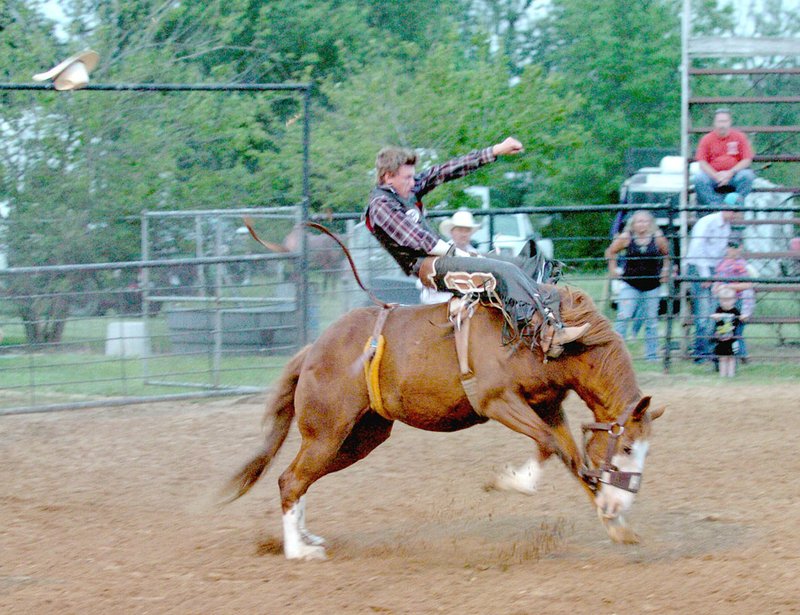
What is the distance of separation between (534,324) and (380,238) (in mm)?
954

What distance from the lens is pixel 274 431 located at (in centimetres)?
556

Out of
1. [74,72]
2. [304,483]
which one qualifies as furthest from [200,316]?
[304,483]

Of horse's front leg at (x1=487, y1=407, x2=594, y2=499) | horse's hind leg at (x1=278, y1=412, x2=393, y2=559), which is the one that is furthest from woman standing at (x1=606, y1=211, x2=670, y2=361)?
horse's hind leg at (x1=278, y1=412, x2=393, y2=559)

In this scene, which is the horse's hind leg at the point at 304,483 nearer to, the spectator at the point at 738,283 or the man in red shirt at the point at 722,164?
the spectator at the point at 738,283

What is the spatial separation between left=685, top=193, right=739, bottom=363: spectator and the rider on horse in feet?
17.4

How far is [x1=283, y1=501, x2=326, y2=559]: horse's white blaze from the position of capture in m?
5.08

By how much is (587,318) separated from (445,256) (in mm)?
783

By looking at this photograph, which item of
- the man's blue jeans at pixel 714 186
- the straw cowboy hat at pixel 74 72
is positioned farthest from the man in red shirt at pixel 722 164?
the straw cowboy hat at pixel 74 72

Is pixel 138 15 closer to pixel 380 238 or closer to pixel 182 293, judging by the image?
pixel 182 293

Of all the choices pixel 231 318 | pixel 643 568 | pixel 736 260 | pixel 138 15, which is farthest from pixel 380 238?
pixel 138 15

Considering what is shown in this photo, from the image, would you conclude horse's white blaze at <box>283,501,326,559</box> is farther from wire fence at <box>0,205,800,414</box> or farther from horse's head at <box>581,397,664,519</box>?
wire fence at <box>0,205,800,414</box>

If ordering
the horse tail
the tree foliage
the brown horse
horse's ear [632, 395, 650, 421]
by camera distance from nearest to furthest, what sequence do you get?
horse's ear [632, 395, 650, 421], the brown horse, the horse tail, the tree foliage

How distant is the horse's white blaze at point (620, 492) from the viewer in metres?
4.75

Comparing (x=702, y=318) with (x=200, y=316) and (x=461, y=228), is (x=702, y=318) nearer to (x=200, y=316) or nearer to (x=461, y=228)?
(x=461, y=228)
